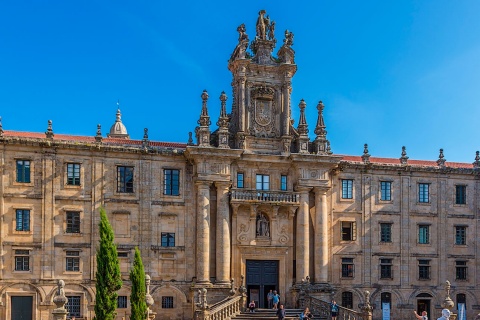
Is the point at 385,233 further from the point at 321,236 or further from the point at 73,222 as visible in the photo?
the point at 73,222

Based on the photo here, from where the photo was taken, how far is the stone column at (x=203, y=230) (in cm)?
4116

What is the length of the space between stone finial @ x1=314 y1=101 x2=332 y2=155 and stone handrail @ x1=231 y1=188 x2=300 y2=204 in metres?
3.84

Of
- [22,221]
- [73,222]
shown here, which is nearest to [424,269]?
[73,222]

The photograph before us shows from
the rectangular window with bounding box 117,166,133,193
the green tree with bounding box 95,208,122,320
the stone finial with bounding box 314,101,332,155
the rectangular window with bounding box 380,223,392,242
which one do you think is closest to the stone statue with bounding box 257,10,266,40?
the stone finial with bounding box 314,101,332,155

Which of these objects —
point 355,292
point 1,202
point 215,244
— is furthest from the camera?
point 355,292

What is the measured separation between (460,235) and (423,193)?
425cm

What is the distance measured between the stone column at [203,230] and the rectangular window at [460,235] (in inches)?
741

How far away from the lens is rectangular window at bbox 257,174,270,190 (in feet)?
143

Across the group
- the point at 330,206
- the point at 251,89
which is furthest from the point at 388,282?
the point at 251,89

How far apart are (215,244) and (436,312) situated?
16680mm

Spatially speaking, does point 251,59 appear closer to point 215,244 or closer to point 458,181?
point 215,244

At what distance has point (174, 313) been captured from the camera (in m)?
41.2

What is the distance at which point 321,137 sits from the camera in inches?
1745

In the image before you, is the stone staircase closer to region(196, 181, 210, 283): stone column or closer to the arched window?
region(196, 181, 210, 283): stone column
